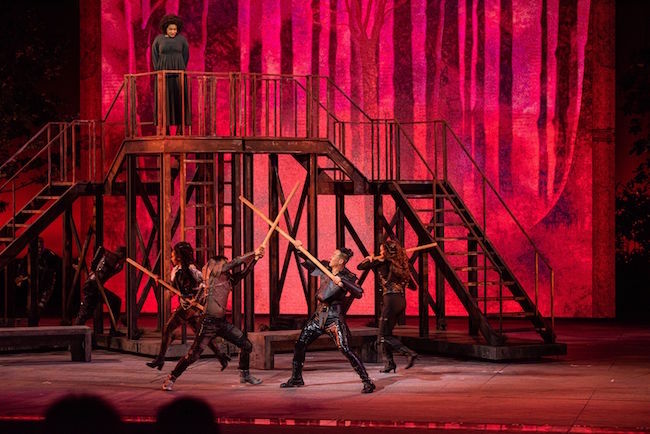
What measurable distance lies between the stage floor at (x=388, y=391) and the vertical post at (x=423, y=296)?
3.77 feet

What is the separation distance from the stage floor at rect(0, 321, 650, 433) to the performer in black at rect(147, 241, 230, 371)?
42 cm

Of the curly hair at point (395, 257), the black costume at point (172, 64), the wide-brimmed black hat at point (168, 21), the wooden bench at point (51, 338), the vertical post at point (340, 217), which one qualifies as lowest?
the wooden bench at point (51, 338)

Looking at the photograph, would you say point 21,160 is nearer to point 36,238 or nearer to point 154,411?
point 36,238

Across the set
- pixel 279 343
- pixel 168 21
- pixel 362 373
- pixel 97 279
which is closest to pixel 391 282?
pixel 279 343

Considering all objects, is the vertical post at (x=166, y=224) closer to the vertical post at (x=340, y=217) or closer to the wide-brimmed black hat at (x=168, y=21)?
the wide-brimmed black hat at (x=168, y=21)

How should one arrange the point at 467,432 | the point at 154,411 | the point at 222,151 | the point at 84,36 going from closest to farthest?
the point at 467,432 → the point at 154,411 → the point at 222,151 → the point at 84,36

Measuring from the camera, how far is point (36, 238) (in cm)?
2170

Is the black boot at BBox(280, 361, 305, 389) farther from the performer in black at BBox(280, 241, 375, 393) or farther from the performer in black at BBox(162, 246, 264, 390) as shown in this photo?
the performer in black at BBox(162, 246, 264, 390)

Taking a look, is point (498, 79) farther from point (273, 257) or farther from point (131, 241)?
point (131, 241)

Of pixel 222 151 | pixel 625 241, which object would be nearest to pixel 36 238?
pixel 222 151

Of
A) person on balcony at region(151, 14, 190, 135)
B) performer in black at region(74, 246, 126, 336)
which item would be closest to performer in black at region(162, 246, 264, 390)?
person on balcony at region(151, 14, 190, 135)

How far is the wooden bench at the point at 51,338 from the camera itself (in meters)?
18.2

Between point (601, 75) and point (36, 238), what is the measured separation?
38.1 ft

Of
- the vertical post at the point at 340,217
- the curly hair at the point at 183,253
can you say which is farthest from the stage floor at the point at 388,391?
the vertical post at the point at 340,217
